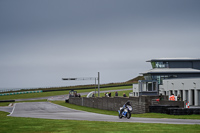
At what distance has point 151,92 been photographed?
63.2 m

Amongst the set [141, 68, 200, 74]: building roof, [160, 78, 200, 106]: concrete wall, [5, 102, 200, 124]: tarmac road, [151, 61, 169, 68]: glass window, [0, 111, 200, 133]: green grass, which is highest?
[151, 61, 169, 68]: glass window

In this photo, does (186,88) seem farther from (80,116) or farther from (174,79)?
(80,116)

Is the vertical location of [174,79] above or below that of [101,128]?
above

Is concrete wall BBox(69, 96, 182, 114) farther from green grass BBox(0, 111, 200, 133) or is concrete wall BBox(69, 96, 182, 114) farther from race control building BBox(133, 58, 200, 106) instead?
green grass BBox(0, 111, 200, 133)

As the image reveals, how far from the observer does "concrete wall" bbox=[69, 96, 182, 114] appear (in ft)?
129

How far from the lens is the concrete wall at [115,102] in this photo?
39.2 metres

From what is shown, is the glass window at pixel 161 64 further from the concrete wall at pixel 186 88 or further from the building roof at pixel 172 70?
the concrete wall at pixel 186 88

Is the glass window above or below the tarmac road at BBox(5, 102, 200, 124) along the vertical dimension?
above

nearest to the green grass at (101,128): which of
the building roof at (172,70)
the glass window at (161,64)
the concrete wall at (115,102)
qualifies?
the concrete wall at (115,102)

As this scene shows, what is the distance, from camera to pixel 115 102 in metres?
51.2

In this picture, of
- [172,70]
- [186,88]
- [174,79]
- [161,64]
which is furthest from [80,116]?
[161,64]

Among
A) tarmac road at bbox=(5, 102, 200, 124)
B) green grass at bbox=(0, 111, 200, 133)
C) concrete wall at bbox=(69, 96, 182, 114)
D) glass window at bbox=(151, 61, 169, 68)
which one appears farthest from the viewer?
glass window at bbox=(151, 61, 169, 68)

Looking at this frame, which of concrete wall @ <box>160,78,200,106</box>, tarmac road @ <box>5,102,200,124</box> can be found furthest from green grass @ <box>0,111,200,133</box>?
concrete wall @ <box>160,78,200,106</box>

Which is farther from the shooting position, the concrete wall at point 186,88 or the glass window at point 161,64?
the glass window at point 161,64
